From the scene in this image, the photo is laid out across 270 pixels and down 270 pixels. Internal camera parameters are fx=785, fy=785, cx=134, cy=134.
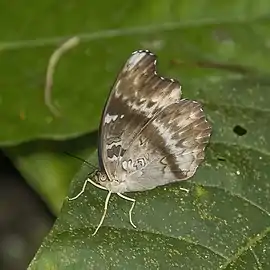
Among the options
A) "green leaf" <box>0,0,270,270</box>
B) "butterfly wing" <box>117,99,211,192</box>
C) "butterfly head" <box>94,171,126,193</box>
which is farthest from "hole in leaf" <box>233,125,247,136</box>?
"butterfly head" <box>94,171,126,193</box>

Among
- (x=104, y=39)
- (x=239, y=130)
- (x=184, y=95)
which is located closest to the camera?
(x=239, y=130)

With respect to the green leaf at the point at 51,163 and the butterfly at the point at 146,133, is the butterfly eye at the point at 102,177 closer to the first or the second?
the butterfly at the point at 146,133

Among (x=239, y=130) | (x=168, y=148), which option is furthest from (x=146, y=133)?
(x=239, y=130)

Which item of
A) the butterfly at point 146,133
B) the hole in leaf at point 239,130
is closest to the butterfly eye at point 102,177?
the butterfly at point 146,133

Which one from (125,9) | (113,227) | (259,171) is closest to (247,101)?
(259,171)

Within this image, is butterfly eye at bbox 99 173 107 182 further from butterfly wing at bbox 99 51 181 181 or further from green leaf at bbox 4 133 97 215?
green leaf at bbox 4 133 97 215

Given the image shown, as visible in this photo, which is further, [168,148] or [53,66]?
[53,66]

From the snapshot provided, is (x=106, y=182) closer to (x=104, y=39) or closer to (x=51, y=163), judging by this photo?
(x=51, y=163)
